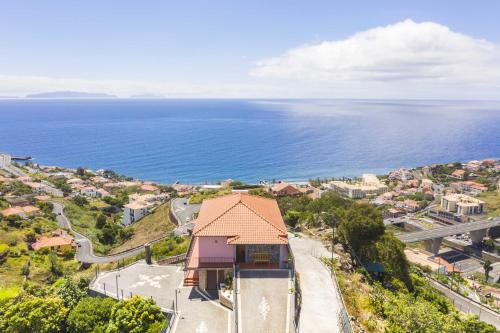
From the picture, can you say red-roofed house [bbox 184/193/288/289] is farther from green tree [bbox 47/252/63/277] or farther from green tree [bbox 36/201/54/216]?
green tree [bbox 36/201/54/216]

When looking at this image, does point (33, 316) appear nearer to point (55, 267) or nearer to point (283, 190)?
point (55, 267)

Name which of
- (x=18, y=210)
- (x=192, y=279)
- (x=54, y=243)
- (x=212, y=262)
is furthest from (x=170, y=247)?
(x=18, y=210)

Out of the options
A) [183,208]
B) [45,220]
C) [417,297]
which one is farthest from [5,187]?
[417,297]

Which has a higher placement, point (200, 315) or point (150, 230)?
point (200, 315)

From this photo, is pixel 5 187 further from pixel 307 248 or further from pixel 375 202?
pixel 375 202

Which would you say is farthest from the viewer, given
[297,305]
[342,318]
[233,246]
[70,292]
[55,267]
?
[55,267]

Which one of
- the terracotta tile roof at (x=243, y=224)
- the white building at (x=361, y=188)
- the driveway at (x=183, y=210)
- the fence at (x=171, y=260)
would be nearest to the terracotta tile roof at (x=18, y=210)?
the driveway at (x=183, y=210)

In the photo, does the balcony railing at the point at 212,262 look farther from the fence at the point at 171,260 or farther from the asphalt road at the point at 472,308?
the asphalt road at the point at 472,308
